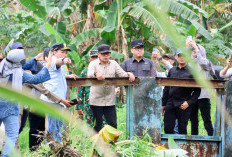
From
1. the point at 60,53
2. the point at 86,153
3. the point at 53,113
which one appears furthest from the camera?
the point at 60,53

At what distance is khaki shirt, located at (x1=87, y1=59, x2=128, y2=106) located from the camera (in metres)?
5.06

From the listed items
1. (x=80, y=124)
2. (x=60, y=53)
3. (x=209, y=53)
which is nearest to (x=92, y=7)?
(x=209, y=53)

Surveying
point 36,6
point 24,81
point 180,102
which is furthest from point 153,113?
point 36,6

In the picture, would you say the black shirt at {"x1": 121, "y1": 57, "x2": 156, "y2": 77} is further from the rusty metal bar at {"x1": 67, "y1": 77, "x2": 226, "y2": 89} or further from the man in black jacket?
the rusty metal bar at {"x1": 67, "y1": 77, "x2": 226, "y2": 89}

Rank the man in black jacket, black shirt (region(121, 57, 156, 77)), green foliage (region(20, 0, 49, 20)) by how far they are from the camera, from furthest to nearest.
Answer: green foliage (region(20, 0, 49, 20)) → black shirt (region(121, 57, 156, 77)) → the man in black jacket

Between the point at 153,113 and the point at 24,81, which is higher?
the point at 24,81

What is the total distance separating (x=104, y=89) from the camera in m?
5.14

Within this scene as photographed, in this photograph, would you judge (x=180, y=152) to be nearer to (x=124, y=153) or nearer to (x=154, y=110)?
(x=124, y=153)

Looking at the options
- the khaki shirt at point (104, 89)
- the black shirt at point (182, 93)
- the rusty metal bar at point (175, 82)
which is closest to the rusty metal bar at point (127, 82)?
the rusty metal bar at point (175, 82)

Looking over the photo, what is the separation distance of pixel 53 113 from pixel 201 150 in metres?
4.28

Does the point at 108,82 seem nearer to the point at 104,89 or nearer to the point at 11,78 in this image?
the point at 104,89

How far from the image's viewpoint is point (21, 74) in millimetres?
4254

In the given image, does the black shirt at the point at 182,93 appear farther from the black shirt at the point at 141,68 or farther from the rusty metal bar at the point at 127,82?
the rusty metal bar at the point at 127,82

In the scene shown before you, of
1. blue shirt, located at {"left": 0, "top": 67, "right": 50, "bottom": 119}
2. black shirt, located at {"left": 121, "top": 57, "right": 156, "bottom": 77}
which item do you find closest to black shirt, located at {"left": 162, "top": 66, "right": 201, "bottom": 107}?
black shirt, located at {"left": 121, "top": 57, "right": 156, "bottom": 77}
